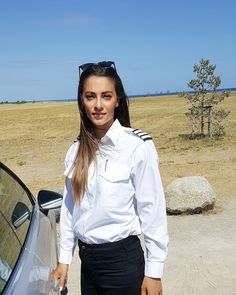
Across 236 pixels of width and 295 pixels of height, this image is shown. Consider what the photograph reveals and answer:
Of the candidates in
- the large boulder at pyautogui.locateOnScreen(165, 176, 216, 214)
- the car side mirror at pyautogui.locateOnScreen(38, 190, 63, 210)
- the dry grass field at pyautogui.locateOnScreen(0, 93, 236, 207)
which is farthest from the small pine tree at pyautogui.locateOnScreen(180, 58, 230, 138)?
the car side mirror at pyautogui.locateOnScreen(38, 190, 63, 210)

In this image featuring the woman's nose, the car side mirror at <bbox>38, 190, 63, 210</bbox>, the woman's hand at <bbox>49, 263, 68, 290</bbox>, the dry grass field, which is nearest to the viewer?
the woman's nose

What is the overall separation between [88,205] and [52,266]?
604mm

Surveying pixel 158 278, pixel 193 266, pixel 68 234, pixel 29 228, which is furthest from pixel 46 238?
pixel 193 266

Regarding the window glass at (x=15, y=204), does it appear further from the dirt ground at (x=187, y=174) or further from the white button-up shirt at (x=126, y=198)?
the dirt ground at (x=187, y=174)

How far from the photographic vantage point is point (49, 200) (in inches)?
122

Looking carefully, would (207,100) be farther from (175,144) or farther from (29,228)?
(29,228)

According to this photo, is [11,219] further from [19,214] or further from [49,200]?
[49,200]

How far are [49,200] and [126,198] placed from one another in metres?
1.14

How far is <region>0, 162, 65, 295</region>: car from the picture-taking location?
1.88 meters

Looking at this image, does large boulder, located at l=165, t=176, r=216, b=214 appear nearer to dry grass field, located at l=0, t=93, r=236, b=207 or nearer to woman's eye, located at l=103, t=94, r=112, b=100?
dry grass field, located at l=0, t=93, r=236, b=207

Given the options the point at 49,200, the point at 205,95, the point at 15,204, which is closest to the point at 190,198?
the point at 49,200

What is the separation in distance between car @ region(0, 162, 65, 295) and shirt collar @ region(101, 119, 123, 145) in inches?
25.1

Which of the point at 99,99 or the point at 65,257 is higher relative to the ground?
the point at 99,99

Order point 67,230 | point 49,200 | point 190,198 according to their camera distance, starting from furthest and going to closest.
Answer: point 190,198
point 49,200
point 67,230
